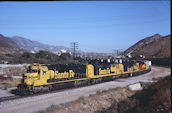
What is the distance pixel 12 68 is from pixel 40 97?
2185cm

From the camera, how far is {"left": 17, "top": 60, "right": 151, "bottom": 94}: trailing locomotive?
1805 centimetres

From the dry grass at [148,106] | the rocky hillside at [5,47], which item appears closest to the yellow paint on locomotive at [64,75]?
the dry grass at [148,106]

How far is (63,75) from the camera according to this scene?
70.1ft

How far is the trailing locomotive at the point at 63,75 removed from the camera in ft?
59.2

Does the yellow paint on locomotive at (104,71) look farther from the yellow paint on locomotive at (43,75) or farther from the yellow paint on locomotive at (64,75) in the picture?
the yellow paint on locomotive at (64,75)

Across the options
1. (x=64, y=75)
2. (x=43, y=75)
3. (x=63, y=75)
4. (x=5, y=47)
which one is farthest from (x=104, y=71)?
(x=5, y=47)

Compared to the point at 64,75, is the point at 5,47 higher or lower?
higher

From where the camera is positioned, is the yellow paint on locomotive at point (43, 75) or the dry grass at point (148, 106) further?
the yellow paint on locomotive at point (43, 75)

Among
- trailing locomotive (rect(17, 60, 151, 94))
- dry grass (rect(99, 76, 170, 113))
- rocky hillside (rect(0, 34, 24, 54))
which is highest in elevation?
rocky hillside (rect(0, 34, 24, 54))

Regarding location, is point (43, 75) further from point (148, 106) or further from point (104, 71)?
point (104, 71)

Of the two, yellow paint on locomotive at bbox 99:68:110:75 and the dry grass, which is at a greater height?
yellow paint on locomotive at bbox 99:68:110:75

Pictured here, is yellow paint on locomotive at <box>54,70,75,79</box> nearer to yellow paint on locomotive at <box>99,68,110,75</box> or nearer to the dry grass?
yellow paint on locomotive at <box>99,68,110,75</box>

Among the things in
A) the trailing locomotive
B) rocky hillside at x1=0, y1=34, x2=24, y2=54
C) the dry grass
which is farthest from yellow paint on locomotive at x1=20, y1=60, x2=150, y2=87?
rocky hillside at x1=0, y1=34, x2=24, y2=54

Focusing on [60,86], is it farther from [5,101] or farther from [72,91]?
[5,101]
